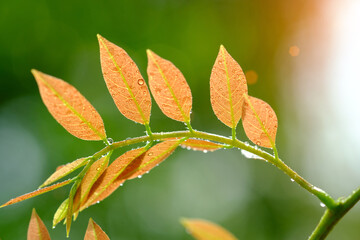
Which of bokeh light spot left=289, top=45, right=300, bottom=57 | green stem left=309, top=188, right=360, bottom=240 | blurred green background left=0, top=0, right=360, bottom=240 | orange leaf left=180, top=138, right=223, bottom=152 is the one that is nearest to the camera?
green stem left=309, top=188, right=360, bottom=240

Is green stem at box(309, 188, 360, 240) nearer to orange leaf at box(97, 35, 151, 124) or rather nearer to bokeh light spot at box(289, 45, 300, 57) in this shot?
orange leaf at box(97, 35, 151, 124)

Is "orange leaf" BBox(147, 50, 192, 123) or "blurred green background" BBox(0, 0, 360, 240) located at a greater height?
"orange leaf" BBox(147, 50, 192, 123)

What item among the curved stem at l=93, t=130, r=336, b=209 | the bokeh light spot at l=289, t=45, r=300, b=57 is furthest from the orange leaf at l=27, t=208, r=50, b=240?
the bokeh light spot at l=289, t=45, r=300, b=57

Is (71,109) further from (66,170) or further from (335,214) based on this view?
(335,214)

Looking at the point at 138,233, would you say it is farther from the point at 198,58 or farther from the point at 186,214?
the point at 198,58

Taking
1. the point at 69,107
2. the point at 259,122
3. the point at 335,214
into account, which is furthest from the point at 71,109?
the point at 335,214

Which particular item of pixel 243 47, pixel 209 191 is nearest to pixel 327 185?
pixel 209 191
